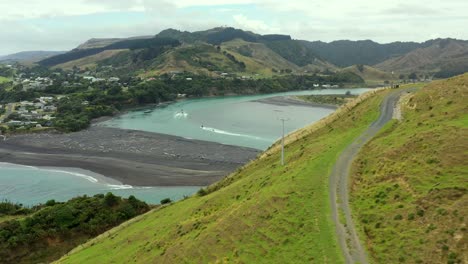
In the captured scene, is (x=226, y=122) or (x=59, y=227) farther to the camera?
(x=226, y=122)

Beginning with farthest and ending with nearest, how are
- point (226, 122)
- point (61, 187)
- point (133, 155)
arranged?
point (226, 122)
point (133, 155)
point (61, 187)

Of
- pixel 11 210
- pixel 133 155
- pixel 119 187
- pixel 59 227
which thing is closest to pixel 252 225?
pixel 59 227

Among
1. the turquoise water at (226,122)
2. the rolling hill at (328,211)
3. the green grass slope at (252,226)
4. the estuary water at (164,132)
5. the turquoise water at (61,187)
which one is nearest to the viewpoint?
the rolling hill at (328,211)

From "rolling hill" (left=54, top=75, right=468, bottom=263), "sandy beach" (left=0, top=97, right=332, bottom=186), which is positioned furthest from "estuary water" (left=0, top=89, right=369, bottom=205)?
"rolling hill" (left=54, top=75, right=468, bottom=263)

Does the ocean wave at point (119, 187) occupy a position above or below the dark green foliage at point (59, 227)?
below

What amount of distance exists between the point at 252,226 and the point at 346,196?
289 inches

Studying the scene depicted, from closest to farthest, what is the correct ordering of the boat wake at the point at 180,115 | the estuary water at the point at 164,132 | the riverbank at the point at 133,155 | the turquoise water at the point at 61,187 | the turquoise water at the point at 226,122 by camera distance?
the turquoise water at the point at 61,187
the estuary water at the point at 164,132
the riverbank at the point at 133,155
the turquoise water at the point at 226,122
the boat wake at the point at 180,115

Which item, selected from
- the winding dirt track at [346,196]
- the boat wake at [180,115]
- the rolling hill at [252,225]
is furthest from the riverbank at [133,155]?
the winding dirt track at [346,196]

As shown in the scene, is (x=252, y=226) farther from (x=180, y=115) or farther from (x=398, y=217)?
(x=180, y=115)

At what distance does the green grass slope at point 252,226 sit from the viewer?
1011 inches

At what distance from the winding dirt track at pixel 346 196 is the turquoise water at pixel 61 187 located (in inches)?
1531

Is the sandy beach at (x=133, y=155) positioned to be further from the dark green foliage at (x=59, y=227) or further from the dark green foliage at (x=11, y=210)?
the dark green foliage at (x=59, y=227)

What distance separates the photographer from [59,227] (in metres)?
50.8

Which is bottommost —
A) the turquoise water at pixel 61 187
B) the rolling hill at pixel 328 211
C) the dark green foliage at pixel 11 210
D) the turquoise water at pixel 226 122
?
the turquoise water at pixel 61 187
